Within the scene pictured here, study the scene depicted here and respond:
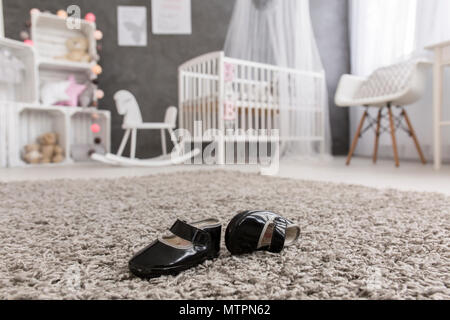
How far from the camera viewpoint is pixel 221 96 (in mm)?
2451

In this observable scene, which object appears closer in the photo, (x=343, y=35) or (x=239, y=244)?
(x=239, y=244)

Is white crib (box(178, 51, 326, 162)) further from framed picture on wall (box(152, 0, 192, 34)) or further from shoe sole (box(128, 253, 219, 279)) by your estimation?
shoe sole (box(128, 253, 219, 279))

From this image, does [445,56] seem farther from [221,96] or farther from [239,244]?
[239,244]

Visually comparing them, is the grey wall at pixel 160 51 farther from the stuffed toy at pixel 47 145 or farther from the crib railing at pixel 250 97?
the stuffed toy at pixel 47 145

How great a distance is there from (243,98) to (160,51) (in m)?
1.20

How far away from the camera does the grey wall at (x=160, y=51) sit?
3305 mm

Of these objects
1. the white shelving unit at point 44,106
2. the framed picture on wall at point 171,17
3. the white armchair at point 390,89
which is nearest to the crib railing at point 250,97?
the white armchair at point 390,89

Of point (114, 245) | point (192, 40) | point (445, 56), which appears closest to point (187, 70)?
point (192, 40)

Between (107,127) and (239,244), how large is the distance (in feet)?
9.38

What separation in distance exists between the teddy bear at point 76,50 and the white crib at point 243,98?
88 cm

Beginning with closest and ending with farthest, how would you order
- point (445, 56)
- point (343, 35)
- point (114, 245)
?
point (114, 245) < point (445, 56) < point (343, 35)

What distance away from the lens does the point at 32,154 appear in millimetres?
2768

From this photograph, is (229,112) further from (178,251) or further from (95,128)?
(178,251)
